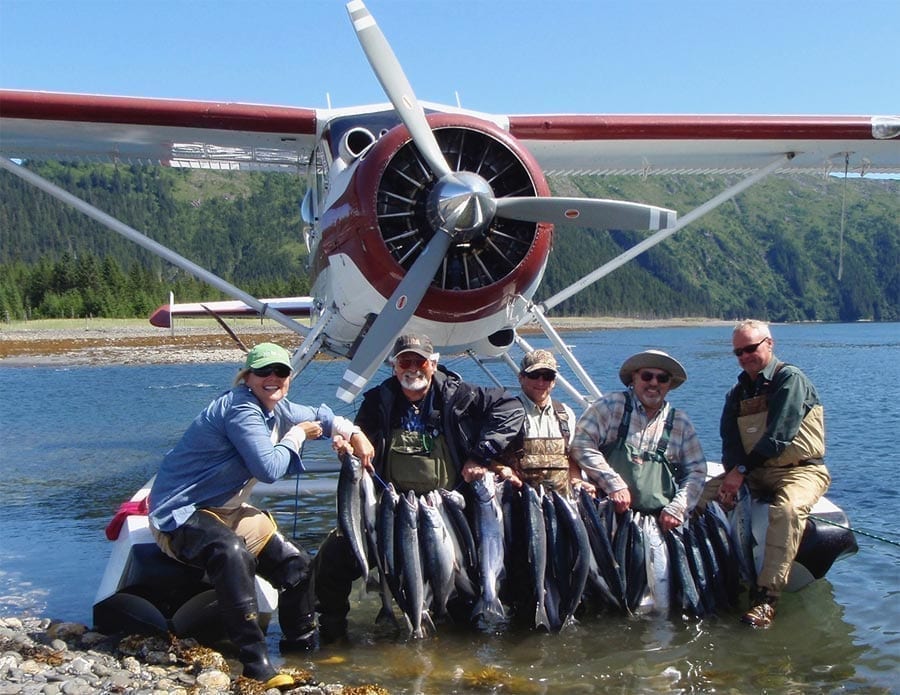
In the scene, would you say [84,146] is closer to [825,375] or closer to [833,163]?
[833,163]

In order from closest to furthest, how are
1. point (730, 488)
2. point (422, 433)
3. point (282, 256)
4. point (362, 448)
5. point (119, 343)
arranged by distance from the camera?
point (362, 448) → point (422, 433) → point (730, 488) → point (119, 343) → point (282, 256)

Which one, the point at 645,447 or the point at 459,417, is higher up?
the point at 459,417

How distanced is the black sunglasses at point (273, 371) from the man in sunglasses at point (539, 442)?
49.4 inches

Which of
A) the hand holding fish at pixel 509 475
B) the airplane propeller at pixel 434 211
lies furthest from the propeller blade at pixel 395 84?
the hand holding fish at pixel 509 475

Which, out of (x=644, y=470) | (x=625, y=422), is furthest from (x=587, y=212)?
(x=644, y=470)

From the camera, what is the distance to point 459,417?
14.7 ft

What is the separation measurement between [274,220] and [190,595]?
7051 inches

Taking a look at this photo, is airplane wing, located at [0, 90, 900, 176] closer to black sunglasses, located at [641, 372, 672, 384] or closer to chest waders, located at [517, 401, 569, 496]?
black sunglasses, located at [641, 372, 672, 384]

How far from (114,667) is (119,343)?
43356 mm

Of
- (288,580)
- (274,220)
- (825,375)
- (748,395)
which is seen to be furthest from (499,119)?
(274,220)

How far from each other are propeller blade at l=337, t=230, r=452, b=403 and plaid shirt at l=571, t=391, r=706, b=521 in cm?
166

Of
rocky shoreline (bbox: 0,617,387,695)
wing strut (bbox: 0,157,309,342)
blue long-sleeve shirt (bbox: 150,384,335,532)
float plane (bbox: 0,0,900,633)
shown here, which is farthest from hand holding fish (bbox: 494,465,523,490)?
wing strut (bbox: 0,157,309,342)

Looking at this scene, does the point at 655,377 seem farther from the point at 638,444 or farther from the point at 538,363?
the point at 538,363

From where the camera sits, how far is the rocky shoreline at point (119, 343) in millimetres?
34406
